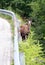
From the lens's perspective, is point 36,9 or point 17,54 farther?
point 36,9

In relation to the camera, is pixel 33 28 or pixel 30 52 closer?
pixel 30 52

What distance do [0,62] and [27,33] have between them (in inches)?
152

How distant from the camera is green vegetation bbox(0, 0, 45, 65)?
899 cm

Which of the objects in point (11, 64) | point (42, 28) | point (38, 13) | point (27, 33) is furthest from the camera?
point (38, 13)

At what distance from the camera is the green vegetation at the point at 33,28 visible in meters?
8.99

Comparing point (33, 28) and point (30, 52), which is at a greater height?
point (30, 52)

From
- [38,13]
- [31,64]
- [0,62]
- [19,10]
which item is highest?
[0,62]

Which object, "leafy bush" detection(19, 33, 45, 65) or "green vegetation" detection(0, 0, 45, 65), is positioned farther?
"green vegetation" detection(0, 0, 45, 65)

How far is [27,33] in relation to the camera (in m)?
11.0

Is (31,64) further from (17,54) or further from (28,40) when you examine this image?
(17,54)

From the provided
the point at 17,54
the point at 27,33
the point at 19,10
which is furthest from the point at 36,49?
the point at 19,10

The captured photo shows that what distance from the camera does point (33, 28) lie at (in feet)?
58.5

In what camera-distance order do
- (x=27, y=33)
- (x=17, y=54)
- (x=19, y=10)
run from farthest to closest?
(x=19, y=10) → (x=27, y=33) → (x=17, y=54)

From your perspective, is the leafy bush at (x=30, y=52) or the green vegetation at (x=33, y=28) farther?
the green vegetation at (x=33, y=28)
